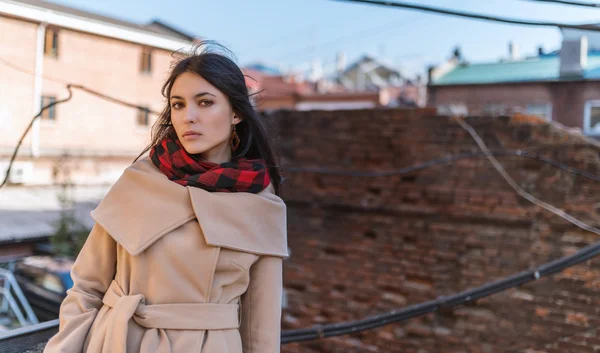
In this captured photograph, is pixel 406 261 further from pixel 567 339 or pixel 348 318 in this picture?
pixel 567 339

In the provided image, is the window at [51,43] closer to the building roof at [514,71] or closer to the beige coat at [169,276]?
the beige coat at [169,276]

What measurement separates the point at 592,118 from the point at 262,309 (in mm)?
6237

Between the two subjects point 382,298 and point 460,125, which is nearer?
point 460,125

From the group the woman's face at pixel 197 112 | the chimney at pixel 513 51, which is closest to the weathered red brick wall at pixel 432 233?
the woman's face at pixel 197 112

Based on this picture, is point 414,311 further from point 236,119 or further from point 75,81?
point 75,81

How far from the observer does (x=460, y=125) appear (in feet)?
12.3

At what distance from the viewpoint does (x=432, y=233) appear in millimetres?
3820

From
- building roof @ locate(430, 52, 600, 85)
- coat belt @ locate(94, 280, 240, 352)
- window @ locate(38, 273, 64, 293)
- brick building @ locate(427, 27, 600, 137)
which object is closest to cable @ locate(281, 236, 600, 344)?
coat belt @ locate(94, 280, 240, 352)

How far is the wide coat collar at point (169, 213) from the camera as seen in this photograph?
1.23 meters

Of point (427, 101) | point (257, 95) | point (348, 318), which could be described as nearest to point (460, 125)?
point (348, 318)

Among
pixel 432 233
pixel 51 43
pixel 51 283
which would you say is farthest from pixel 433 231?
pixel 51 283

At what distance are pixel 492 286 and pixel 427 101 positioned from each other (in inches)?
479

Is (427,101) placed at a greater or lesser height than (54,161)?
greater

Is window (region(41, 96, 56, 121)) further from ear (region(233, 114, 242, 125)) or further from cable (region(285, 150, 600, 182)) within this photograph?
ear (region(233, 114, 242, 125))
